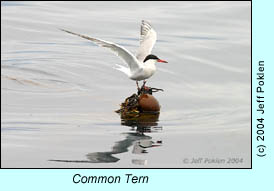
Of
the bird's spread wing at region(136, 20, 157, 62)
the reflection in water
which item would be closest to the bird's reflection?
the reflection in water

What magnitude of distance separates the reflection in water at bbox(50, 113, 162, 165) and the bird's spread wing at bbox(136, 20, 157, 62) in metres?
1.31

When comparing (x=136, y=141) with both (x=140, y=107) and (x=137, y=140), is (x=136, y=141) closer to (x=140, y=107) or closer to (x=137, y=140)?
(x=137, y=140)

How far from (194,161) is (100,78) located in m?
5.35

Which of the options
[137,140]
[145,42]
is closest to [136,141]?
[137,140]

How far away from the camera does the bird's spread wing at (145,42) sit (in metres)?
13.7

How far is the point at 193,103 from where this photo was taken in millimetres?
13992

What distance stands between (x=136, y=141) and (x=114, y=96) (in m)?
2.95

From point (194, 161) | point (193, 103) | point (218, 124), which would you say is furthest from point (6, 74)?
point (194, 161)

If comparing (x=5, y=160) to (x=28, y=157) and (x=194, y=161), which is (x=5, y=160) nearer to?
(x=28, y=157)

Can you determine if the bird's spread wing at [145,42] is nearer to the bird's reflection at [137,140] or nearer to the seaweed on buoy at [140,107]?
the seaweed on buoy at [140,107]

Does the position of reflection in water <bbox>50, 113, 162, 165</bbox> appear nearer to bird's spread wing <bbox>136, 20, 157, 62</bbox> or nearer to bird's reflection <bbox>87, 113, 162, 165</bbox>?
bird's reflection <bbox>87, 113, 162, 165</bbox>

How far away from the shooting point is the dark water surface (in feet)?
36.2

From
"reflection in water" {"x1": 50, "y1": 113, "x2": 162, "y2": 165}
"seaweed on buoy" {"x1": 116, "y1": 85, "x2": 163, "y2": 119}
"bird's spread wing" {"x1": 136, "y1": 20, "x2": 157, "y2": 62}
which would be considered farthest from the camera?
"bird's spread wing" {"x1": 136, "y1": 20, "x2": 157, "y2": 62}

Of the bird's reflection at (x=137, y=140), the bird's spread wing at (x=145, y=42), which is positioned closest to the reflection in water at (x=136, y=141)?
the bird's reflection at (x=137, y=140)
